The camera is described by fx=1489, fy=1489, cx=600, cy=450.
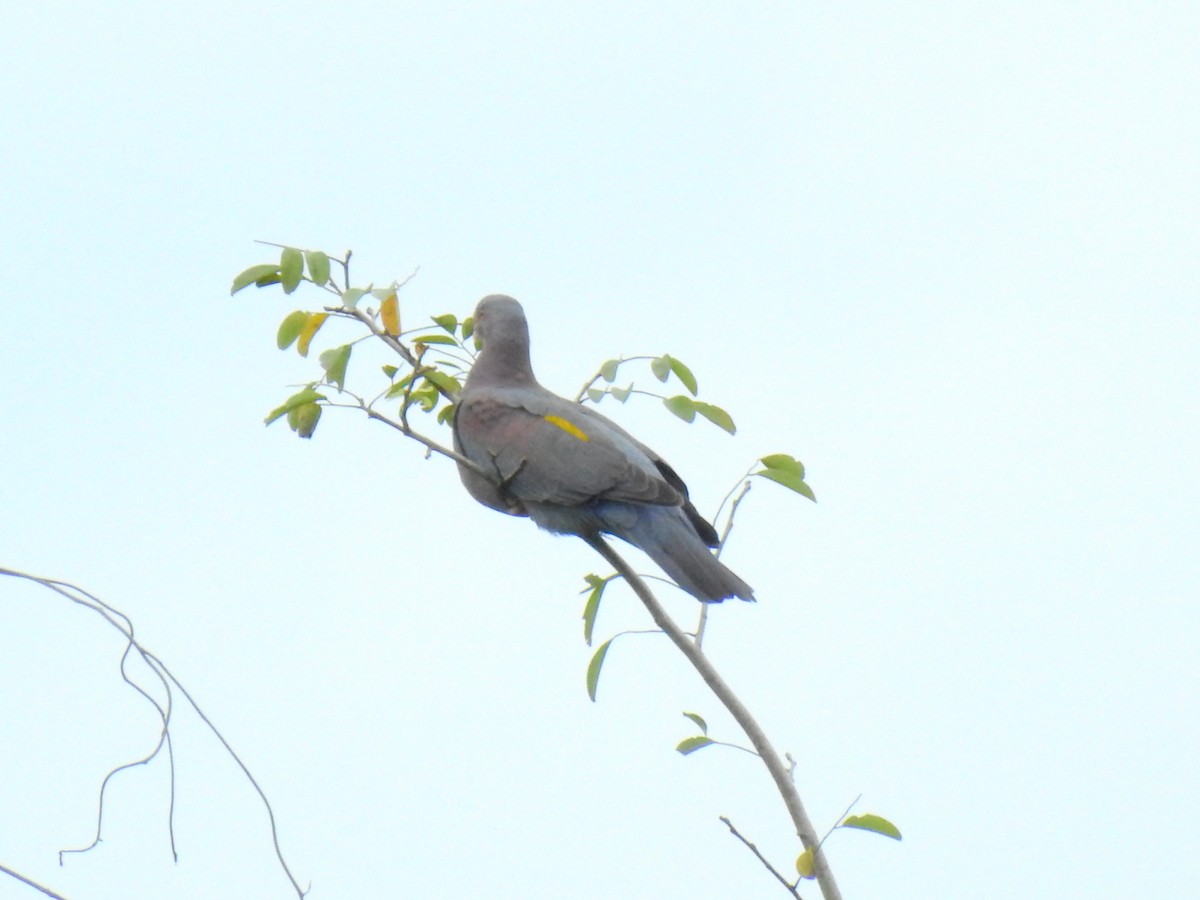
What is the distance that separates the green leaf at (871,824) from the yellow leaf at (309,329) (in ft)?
5.97

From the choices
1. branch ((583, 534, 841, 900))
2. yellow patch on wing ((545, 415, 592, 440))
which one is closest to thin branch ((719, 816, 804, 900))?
branch ((583, 534, 841, 900))

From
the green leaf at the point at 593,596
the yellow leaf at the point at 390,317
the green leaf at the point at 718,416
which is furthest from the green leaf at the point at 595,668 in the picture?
the yellow leaf at the point at 390,317

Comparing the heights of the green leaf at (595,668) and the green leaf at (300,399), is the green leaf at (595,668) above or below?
below

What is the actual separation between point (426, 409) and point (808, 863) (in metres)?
1.67

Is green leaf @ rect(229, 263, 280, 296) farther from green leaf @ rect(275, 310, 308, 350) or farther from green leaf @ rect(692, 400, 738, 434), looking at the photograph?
green leaf @ rect(692, 400, 738, 434)

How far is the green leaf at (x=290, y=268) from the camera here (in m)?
3.57

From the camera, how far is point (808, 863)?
312cm

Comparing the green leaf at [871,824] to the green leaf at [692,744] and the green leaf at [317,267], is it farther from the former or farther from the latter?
the green leaf at [317,267]

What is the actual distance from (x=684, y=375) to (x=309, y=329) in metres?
0.99

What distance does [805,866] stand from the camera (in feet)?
10.2

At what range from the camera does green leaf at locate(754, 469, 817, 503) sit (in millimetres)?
3840

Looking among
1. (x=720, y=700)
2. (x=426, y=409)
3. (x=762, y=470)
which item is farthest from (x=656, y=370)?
(x=720, y=700)

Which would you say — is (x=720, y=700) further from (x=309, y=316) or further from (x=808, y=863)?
(x=309, y=316)

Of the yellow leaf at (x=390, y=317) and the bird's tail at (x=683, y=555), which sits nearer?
the yellow leaf at (x=390, y=317)
